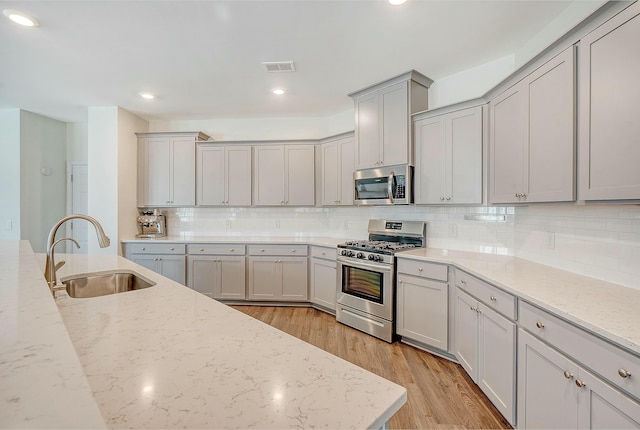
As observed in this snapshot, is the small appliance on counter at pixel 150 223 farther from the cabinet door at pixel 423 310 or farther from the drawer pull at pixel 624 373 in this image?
the drawer pull at pixel 624 373

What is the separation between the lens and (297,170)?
4.32 meters

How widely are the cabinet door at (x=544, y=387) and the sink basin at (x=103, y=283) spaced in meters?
2.20

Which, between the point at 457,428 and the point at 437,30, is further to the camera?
the point at 437,30

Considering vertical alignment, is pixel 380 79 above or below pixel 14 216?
above

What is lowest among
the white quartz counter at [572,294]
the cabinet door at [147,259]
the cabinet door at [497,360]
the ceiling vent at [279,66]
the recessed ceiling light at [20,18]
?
the cabinet door at [497,360]

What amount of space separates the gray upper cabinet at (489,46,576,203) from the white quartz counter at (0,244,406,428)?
5.71 ft

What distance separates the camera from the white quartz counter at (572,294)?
1.16m

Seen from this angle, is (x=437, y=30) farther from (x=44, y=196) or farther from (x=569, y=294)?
(x=44, y=196)

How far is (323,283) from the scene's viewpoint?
152 inches

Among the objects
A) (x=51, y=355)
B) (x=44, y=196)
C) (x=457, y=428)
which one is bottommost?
(x=457, y=428)

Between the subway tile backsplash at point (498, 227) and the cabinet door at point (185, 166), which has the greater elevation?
the cabinet door at point (185, 166)

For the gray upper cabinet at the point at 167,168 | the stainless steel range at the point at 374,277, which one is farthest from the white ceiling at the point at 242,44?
the stainless steel range at the point at 374,277

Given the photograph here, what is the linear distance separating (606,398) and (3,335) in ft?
6.26

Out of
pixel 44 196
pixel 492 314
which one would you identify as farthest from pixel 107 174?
pixel 492 314
